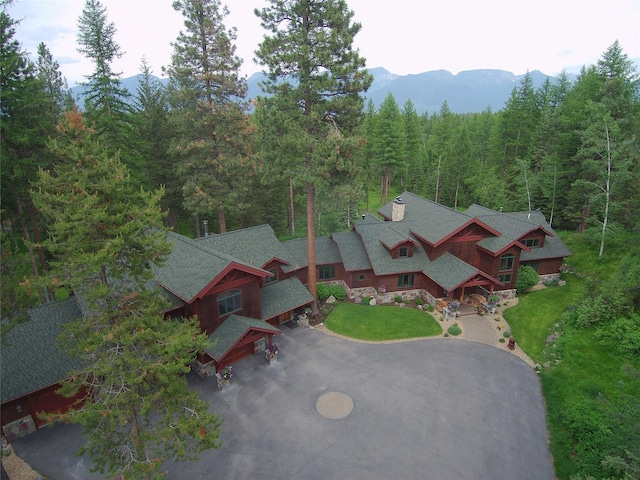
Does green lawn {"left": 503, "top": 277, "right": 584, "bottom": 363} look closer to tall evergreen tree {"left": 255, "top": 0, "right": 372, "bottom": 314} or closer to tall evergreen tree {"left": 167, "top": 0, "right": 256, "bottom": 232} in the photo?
tall evergreen tree {"left": 255, "top": 0, "right": 372, "bottom": 314}

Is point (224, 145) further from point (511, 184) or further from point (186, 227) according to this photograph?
point (511, 184)

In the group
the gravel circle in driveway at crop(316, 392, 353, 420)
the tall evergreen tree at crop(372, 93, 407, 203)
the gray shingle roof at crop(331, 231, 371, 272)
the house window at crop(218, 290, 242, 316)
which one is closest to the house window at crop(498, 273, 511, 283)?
the gray shingle roof at crop(331, 231, 371, 272)

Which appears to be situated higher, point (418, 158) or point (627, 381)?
point (418, 158)

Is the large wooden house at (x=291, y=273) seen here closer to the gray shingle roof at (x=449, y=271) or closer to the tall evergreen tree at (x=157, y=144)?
the gray shingle roof at (x=449, y=271)

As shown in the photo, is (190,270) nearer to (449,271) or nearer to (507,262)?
(449,271)

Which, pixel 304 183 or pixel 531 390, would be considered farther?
pixel 304 183

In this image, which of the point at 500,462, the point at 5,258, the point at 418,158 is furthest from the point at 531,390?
the point at 418,158

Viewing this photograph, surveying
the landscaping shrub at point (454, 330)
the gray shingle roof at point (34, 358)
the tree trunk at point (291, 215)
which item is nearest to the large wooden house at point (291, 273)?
the gray shingle roof at point (34, 358)
